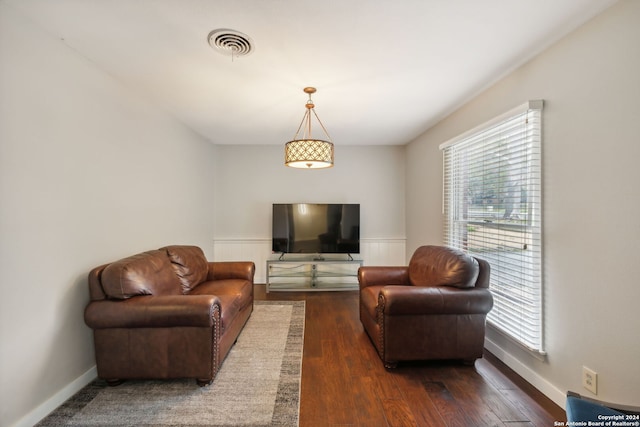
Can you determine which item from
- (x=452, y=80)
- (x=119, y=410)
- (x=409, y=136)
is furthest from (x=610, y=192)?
(x=119, y=410)

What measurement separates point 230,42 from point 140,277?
1.79 m

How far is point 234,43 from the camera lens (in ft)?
5.81

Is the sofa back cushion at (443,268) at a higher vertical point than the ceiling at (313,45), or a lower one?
lower

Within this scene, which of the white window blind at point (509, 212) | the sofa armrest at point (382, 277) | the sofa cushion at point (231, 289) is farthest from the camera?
the sofa armrest at point (382, 277)

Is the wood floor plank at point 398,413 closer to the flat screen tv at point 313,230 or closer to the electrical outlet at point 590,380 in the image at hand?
the electrical outlet at point 590,380

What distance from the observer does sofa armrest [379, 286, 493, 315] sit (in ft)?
6.82

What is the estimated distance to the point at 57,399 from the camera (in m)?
1.72

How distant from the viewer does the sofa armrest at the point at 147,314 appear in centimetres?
182

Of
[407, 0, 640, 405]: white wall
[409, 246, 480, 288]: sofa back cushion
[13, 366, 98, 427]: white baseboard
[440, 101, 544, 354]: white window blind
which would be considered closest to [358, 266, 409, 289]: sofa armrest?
[409, 246, 480, 288]: sofa back cushion

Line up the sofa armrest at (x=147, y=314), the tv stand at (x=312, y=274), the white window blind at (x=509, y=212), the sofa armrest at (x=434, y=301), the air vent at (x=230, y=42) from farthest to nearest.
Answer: the tv stand at (x=312, y=274), the sofa armrest at (x=434, y=301), the white window blind at (x=509, y=212), the sofa armrest at (x=147, y=314), the air vent at (x=230, y=42)

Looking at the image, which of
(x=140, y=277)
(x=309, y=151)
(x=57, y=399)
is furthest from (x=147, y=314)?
A: (x=309, y=151)

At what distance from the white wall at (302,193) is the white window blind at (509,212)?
1.86m

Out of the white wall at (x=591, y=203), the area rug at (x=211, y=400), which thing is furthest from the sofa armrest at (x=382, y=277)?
the white wall at (x=591, y=203)

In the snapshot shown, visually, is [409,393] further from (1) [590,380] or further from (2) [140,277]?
(2) [140,277]
